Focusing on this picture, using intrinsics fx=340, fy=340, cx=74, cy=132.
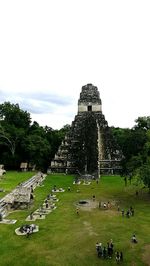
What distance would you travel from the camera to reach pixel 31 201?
3662 cm

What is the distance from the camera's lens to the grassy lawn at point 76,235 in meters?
21.6

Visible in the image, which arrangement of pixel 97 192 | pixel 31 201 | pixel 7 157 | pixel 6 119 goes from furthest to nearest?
1. pixel 6 119
2. pixel 7 157
3. pixel 97 192
4. pixel 31 201

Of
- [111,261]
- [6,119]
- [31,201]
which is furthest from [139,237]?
[6,119]

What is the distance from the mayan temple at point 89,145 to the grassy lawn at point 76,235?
72.8ft

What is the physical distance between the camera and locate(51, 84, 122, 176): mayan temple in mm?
A: 63188

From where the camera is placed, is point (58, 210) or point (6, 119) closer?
point (58, 210)

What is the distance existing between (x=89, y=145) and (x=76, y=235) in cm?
3962

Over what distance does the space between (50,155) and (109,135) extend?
43.0 ft

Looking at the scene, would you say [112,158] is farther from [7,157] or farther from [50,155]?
[7,157]

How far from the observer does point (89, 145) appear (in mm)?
65312

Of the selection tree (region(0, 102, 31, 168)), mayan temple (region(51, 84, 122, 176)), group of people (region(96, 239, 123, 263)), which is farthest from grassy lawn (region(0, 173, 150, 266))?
tree (region(0, 102, 31, 168))

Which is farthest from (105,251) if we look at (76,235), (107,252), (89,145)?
(89,145)

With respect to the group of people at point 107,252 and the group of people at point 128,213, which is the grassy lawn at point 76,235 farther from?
the group of people at point 128,213

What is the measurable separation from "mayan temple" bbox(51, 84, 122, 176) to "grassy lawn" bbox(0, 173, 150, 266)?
22177 millimetres
